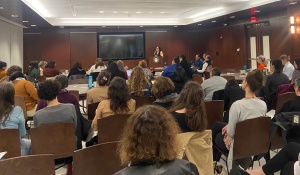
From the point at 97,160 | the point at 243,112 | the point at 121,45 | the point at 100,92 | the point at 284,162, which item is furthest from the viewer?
the point at 121,45

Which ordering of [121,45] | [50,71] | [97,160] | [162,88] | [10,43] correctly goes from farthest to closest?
[121,45], [10,43], [50,71], [162,88], [97,160]

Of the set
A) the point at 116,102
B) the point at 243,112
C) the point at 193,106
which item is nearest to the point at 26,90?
the point at 116,102

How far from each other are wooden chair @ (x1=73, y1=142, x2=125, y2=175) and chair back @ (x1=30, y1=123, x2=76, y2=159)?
97 cm

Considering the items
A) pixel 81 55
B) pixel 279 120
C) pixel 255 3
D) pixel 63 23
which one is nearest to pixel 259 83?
pixel 279 120

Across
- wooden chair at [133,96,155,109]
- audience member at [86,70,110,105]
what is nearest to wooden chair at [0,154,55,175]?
wooden chair at [133,96,155,109]

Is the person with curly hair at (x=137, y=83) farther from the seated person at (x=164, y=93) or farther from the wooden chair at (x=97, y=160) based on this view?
the wooden chair at (x=97, y=160)

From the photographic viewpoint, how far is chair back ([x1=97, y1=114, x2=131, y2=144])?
3061 millimetres

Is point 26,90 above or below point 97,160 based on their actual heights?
above

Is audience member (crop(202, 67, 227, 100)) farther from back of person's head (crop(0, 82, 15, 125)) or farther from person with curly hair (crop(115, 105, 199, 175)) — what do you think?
person with curly hair (crop(115, 105, 199, 175))

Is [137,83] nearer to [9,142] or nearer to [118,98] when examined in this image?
[118,98]

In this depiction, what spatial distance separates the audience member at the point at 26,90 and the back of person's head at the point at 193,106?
3.25m

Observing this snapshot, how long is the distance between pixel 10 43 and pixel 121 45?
5682mm

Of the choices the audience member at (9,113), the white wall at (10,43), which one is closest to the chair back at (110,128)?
the audience member at (9,113)

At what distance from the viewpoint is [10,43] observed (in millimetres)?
11195
